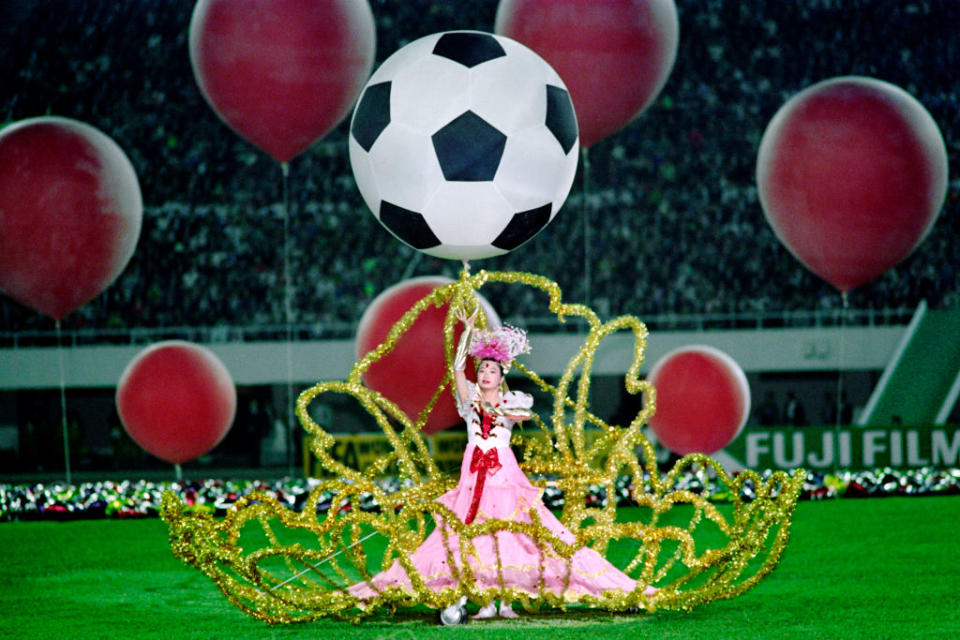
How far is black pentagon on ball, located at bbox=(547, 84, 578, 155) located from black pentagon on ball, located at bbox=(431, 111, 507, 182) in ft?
0.71

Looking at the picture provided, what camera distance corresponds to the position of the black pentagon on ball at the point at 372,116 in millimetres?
4383

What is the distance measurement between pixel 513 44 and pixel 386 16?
7.38m

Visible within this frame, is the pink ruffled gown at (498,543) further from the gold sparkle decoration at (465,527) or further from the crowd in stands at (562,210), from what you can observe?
the crowd in stands at (562,210)

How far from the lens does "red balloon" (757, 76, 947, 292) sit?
8.38 metres

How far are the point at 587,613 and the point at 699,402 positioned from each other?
191 inches

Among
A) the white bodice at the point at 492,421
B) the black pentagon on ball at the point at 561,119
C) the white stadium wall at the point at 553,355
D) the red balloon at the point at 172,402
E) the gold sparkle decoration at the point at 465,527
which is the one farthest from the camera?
the white stadium wall at the point at 553,355

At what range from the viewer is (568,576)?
4.21 m

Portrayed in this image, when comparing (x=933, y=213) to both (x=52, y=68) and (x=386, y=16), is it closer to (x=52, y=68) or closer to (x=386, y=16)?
(x=386, y=16)

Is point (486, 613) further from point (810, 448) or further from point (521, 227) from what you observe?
point (810, 448)

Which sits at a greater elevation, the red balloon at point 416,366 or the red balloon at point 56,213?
the red balloon at point 56,213

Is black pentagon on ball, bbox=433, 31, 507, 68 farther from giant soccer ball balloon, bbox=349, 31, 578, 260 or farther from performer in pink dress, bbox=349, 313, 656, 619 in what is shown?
performer in pink dress, bbox=349, 313, 656, 619

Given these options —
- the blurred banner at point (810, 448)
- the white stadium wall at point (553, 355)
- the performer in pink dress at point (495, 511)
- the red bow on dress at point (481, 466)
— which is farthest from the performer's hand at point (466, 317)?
the white stadium wall at point (553, 355)

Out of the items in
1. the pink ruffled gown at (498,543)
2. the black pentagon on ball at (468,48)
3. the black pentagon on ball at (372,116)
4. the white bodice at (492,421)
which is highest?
the black pentagon on ball at (468,48)

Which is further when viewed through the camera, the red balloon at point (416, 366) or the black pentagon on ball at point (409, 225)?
the red balloon at point (416, 366)
